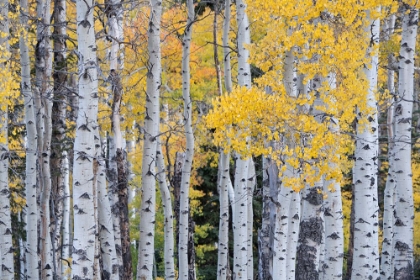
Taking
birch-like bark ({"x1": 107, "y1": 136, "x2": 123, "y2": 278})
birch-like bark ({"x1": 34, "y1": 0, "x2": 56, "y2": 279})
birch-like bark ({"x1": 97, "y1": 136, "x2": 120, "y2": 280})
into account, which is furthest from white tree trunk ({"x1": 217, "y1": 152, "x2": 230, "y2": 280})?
birch-like bark ({"x1": 34, "y1": 0, "x2": 56, "y2": 279})

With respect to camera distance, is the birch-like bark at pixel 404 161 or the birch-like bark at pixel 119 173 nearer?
the birch-like bark at pixel 404 161

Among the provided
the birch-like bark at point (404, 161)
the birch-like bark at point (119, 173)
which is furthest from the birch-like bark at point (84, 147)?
the birch-like bark at point (404, 161)

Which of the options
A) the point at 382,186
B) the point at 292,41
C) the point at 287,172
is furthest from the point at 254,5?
the point at 382,186

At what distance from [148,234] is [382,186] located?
1724cm

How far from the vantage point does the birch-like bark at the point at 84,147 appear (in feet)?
23.5

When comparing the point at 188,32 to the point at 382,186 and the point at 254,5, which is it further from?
the point at 382,186

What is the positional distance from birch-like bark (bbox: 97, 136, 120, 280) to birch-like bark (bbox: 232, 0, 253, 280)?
87.9 inches

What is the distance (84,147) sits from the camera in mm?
7164

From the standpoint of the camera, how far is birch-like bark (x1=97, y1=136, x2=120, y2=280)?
11008mm

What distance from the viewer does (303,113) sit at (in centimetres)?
903

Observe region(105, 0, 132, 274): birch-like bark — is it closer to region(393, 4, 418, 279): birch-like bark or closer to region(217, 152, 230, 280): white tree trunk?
region(217, 152, 230, 280): white tree trunk

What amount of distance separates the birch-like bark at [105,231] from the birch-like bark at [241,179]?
7.32 ft

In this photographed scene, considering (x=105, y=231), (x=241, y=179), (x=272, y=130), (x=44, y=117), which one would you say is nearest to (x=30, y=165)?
(x=44, y=117)

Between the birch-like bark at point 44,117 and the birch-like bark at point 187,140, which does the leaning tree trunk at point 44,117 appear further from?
the birch-like bark at point 187,140
